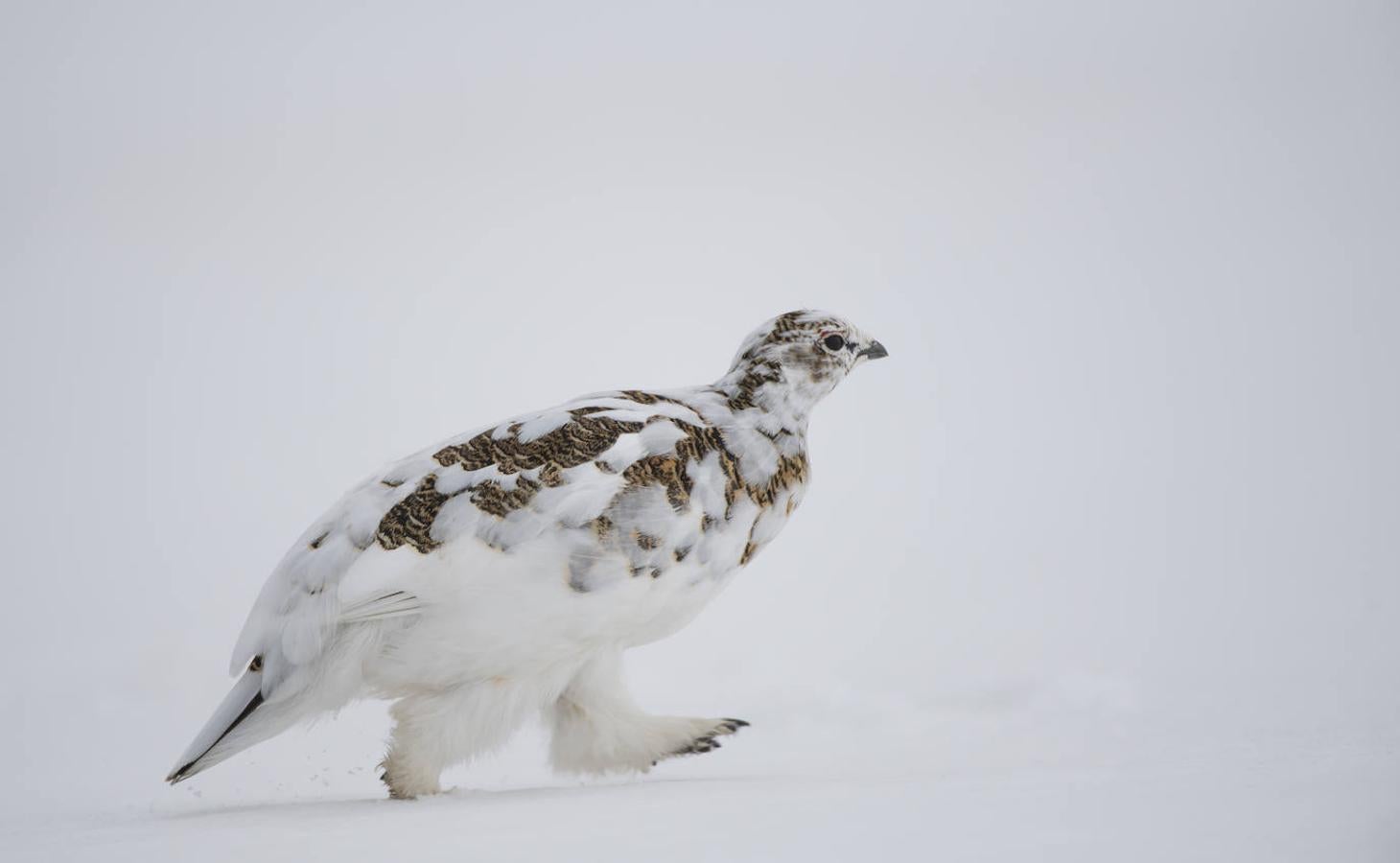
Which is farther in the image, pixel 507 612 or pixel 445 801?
pixel 445 801

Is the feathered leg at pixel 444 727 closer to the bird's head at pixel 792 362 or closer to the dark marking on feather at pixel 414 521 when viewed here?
the dark marking on feather at pixel 414 521

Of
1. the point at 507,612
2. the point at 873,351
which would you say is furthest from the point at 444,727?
the point at 873,351

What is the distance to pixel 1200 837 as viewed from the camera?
2369 millimetres

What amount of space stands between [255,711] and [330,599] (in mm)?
351

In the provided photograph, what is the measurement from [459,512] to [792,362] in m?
1.04

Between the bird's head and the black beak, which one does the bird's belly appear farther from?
the black beak

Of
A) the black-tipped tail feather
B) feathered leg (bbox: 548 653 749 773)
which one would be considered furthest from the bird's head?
the black-tipped tail feather

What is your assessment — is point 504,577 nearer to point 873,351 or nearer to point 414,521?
point 414,521

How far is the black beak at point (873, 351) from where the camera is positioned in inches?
143

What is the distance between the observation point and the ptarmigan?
9.62 feet

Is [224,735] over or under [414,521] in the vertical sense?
under

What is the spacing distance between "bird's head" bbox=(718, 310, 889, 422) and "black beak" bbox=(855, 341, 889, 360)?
0.06 m

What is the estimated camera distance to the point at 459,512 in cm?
295

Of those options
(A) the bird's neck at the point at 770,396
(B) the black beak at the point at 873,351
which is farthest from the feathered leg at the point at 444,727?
(B) the black beak at the point at 873,351
